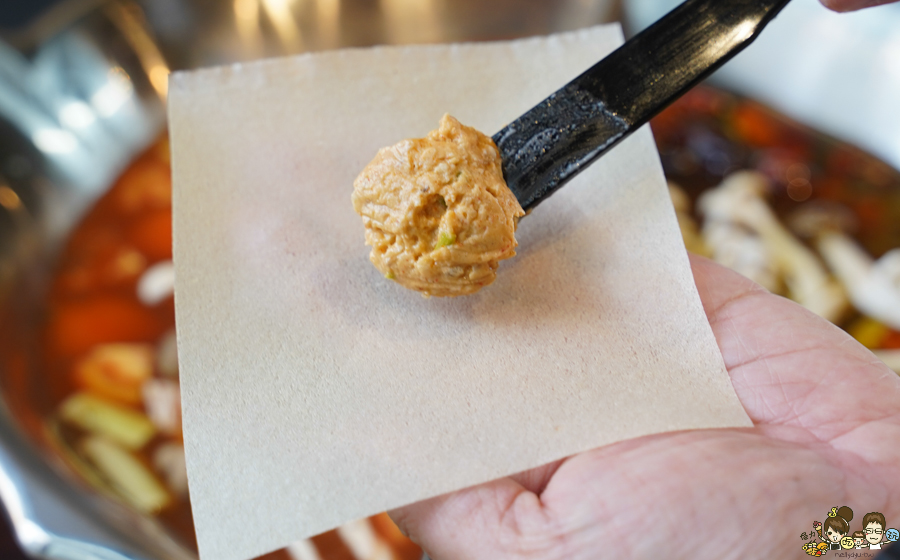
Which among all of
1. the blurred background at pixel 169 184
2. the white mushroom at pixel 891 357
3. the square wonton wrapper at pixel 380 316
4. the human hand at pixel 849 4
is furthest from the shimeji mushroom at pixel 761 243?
the square wonton wrapper at pixel 380 316

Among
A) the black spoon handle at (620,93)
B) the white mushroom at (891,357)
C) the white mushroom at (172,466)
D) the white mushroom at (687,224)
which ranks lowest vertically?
the white mushroom at (891,357)

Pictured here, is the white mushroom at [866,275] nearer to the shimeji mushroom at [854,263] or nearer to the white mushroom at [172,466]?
the shimeji mushroom at [854,263]

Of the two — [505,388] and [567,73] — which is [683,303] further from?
[567,73]

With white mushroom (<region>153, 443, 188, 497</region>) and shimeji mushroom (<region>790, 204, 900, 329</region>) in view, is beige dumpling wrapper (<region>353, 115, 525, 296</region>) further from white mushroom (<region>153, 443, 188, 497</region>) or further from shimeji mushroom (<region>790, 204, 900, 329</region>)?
shimeji mushroom (<region>790, 204, 900, 329</region>)

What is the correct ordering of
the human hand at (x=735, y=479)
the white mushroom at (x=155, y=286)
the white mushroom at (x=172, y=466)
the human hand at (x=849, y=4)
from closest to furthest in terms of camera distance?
the human hand at (x=735, y=479), the human hand at (x=849, y=4), the white mushroom at (x=172, y=466), the white mushroom at (x=155, y=286)

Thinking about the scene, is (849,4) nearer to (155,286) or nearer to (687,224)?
(687,224)

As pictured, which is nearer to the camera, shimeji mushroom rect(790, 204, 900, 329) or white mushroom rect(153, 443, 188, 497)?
white mushroom rect(153, 443, 188, 497)

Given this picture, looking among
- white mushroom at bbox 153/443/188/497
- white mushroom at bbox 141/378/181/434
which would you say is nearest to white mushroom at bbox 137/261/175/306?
white mushroom at bbox 141/378/181/434
